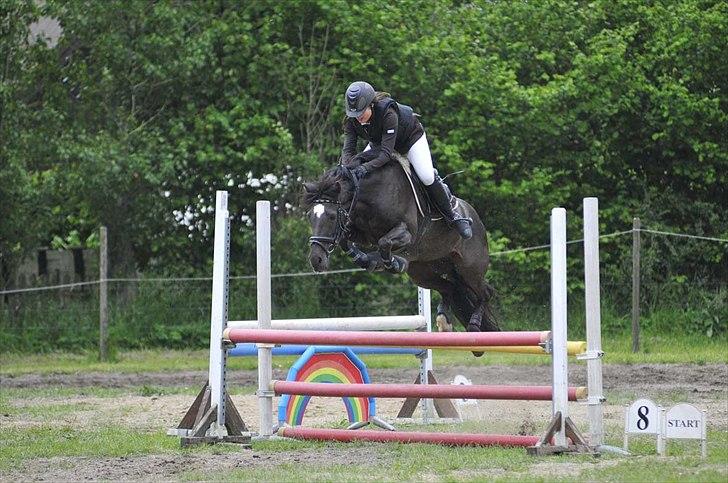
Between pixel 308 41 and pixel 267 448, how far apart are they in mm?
11836

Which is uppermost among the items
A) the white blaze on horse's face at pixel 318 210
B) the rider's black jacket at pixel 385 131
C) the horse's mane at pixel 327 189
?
the rider's black jacket at pixel 385 131

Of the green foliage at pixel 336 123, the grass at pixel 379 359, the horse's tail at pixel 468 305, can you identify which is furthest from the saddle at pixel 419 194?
the green foliage at pixel 336 123

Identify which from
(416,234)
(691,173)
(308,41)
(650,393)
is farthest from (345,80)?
(416,234)

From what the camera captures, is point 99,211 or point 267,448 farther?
point 99,211

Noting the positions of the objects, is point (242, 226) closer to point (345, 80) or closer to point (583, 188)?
point (345, 80)

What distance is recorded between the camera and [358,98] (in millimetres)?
7445

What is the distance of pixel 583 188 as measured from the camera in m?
18.1

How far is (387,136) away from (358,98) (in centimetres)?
34

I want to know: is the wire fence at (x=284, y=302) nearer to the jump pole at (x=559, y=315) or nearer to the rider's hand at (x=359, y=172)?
the rider's hand at (x=359, y=172)

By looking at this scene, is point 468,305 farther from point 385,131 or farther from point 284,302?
point 284,302

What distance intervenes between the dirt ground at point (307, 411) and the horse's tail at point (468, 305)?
77 centimetres

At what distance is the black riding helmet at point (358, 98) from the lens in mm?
7445

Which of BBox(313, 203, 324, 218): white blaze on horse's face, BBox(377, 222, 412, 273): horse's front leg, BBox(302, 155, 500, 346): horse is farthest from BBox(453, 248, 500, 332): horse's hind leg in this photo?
BBox(313, 203, 324, 218): white blaze on horse's face

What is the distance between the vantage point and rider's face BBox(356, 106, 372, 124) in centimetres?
752
